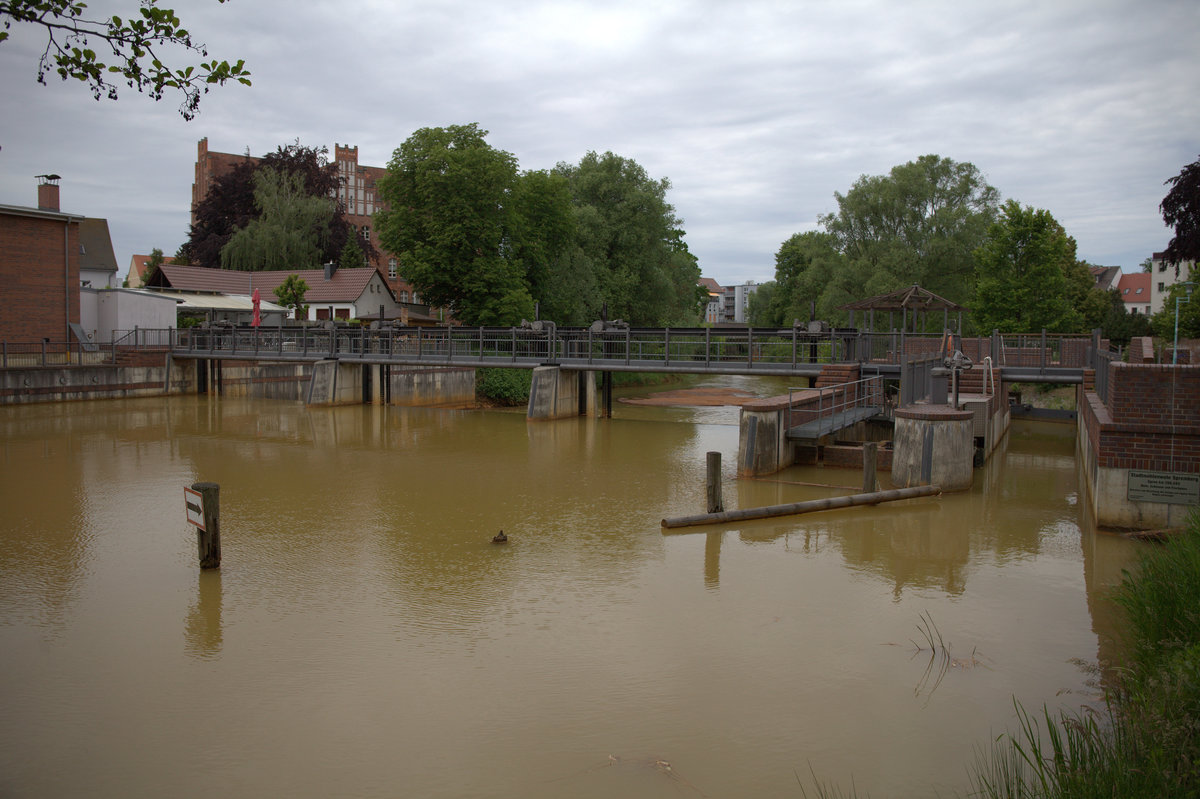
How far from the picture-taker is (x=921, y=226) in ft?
153

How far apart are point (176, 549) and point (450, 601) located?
15.2 ft

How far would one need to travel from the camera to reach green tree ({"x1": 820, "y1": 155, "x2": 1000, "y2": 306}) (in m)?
45.0

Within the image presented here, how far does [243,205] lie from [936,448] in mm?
55988

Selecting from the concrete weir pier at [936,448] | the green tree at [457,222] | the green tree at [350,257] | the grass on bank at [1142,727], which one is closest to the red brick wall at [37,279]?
the green tree at [457,222]

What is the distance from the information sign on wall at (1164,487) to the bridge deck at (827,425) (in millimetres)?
6249

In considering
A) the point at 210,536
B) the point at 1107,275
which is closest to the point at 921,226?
the point at 210,536

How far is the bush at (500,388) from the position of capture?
37312 mm

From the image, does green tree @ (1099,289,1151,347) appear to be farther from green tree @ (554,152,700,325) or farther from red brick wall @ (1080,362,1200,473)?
red brick wall @ (1080,362,1200,473)

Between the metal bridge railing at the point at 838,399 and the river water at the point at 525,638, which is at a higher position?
the metal bridge railing at the point at 838,399

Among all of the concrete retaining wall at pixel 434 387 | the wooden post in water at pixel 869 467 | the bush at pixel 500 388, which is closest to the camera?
the wooden post in water at pixel 869 467

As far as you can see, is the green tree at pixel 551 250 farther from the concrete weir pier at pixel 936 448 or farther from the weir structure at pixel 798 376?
the concrete weir pier at pixel 936 448

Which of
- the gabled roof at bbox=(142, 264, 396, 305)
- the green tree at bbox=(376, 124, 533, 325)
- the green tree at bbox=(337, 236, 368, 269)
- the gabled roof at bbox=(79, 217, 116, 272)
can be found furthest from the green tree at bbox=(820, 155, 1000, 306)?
the gabled roof at bbox=(79, 217, 116, 272)

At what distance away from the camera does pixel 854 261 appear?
155 feet

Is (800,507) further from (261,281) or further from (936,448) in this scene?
(261,281)
